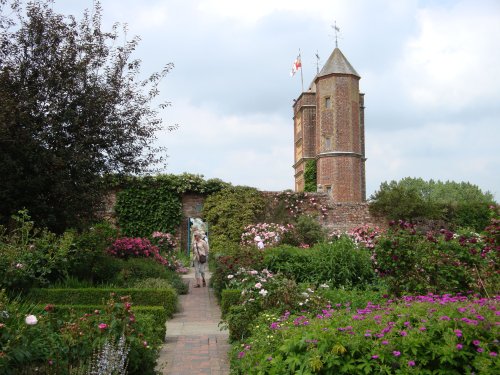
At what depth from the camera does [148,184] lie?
1942cm

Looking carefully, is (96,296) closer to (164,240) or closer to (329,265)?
(329,265)

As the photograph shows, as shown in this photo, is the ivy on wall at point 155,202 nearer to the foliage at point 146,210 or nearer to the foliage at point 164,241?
the foliage at point 146,210

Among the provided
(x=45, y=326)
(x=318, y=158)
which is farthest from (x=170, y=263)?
(x=318, y=158)

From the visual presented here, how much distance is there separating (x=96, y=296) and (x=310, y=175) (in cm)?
2926

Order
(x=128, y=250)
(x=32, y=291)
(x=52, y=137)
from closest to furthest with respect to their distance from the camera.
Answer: (x=32, y=291)
(x=52, y=137)
(x=128, y=250)

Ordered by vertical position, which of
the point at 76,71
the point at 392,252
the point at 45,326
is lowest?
the point at 45,326

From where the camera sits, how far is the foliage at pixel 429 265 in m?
7.42

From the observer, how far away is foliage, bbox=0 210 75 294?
8.90 metres

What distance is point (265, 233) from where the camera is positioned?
1600 cm

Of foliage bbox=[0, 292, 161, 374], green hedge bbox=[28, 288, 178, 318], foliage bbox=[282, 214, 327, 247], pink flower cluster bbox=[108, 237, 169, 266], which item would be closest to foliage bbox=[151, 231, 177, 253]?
pink flower cluster bbox=[108, 237, 169, 266]

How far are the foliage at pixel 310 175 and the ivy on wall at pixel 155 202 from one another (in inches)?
720

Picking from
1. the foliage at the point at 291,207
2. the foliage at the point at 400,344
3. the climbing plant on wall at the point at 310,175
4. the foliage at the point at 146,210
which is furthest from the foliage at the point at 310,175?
the foliage at the point at 400,344

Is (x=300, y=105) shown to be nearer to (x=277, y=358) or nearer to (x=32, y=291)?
(x=32, y=291)

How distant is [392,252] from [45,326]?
504 cm
